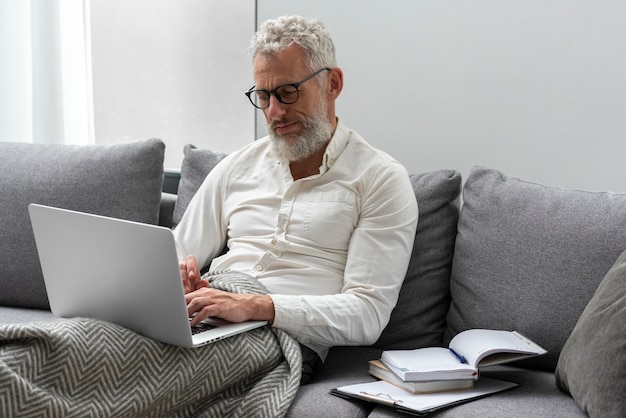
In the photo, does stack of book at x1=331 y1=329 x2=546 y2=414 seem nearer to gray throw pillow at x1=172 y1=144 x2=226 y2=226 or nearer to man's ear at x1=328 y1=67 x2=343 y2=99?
man's ear at x1=328 y1=67 x2=343 y2=99

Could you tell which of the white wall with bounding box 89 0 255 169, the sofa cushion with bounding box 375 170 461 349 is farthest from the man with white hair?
the white wall with bounding box 89 0 255 169

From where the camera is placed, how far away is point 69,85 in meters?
3.24

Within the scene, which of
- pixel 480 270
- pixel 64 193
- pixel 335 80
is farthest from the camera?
pixel 64 193

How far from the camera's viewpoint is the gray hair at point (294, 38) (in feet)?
6.68

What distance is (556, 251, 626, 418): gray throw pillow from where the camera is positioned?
4.78 ft

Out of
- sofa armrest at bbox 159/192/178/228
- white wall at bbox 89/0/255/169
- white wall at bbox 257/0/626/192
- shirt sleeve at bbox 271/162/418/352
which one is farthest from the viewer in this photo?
white wall at bbox 89/0/255/169

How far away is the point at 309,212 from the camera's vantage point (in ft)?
6.59

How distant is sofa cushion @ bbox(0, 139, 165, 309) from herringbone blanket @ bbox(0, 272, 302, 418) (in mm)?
813

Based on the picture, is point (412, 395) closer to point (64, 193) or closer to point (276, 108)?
Result: point (276, 108)

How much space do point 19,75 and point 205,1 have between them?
2.74ft

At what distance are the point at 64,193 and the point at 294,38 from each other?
83cm

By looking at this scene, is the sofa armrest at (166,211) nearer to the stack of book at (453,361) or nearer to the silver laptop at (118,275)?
the silver laptop at (118,275)

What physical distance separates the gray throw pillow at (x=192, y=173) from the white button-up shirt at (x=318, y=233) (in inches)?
6.3

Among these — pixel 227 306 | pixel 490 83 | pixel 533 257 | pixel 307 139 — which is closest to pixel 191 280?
pixel 227 306
